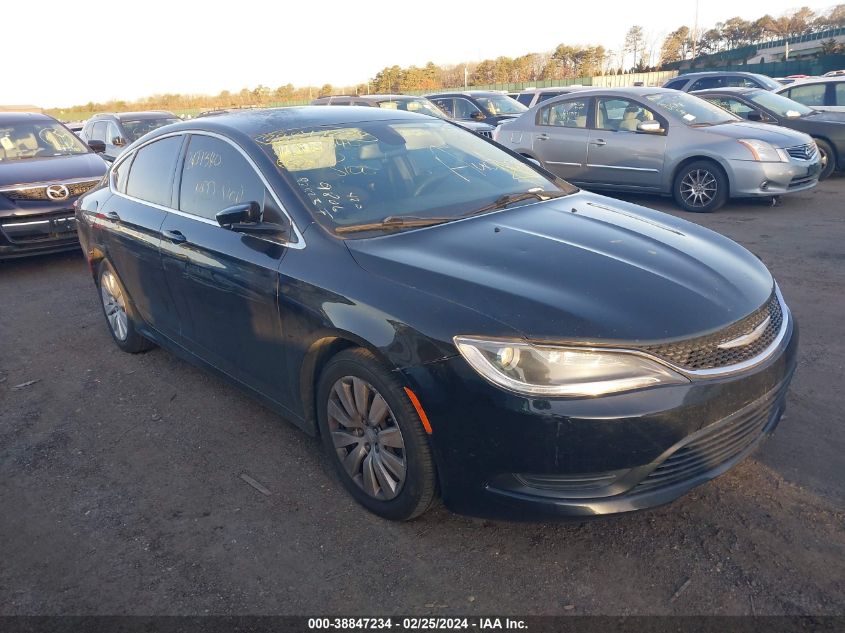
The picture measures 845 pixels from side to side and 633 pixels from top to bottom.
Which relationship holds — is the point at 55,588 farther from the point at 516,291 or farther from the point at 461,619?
the point at 516,291

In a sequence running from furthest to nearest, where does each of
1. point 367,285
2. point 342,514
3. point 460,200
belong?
point 460,200
point 342,514
point 367,285

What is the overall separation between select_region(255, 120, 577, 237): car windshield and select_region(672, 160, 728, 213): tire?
5554 mm

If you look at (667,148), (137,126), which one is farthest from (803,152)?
(137,126)

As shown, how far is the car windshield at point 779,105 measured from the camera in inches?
441

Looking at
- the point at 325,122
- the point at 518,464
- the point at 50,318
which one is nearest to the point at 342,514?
the point at 518,464

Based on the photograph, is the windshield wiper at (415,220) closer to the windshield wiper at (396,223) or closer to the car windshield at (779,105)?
the windshield wiper at (396,223)

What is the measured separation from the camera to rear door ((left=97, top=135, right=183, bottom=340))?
4.25 metres

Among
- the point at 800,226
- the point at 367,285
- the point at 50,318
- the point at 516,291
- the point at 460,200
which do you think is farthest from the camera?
the point at 800,226

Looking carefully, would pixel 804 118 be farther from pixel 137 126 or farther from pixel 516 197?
pixel 137 126

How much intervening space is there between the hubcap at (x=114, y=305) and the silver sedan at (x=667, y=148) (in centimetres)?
692

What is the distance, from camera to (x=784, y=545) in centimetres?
268

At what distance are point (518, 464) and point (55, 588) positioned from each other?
6.21 feet

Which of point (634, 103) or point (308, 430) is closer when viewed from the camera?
point (308, 430)

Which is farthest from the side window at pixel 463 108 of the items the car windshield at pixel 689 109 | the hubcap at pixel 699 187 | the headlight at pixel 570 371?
the headlight at pixel 570 371
